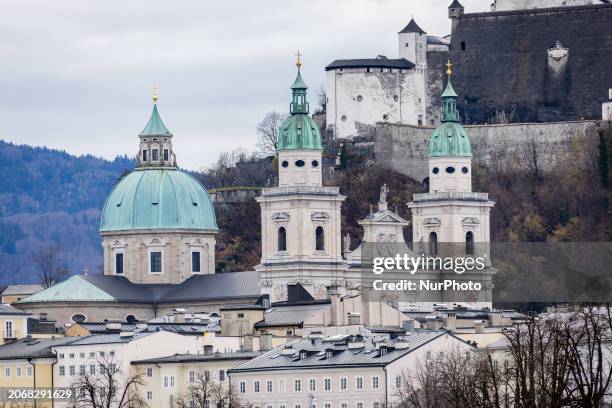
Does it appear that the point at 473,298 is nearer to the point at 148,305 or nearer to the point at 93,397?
the point at 148,305

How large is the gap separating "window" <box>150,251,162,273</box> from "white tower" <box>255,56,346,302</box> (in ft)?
25.3

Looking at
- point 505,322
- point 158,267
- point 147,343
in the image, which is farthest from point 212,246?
point 147,343

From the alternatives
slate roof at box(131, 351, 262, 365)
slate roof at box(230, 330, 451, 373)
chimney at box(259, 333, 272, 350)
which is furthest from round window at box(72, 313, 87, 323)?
slate roof at box(230, 330, 451, 373)

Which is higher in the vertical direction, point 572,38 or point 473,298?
point 572,38

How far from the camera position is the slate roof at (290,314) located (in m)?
114

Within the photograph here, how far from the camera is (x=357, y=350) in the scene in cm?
9812

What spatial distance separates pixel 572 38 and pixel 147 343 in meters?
60.2

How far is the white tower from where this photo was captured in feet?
418

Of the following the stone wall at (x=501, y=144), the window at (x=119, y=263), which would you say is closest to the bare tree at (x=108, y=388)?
the window at (x=119, y=263)

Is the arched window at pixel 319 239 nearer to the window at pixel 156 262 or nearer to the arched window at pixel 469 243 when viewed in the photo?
the arched window at pixel 469 243

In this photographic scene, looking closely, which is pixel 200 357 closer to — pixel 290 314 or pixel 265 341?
pixel 265 341

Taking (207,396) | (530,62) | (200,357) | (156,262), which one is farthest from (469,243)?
(207,396)

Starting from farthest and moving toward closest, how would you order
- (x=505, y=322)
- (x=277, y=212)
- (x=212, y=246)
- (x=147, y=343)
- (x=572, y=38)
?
(x=572, y=38), (x=212, y=246), (x=277, y=212), (x=505, y=322), (x=147, y=343)

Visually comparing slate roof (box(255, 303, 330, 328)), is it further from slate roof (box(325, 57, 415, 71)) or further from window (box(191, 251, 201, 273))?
slate roof (box(325, 57, 415, 71))
